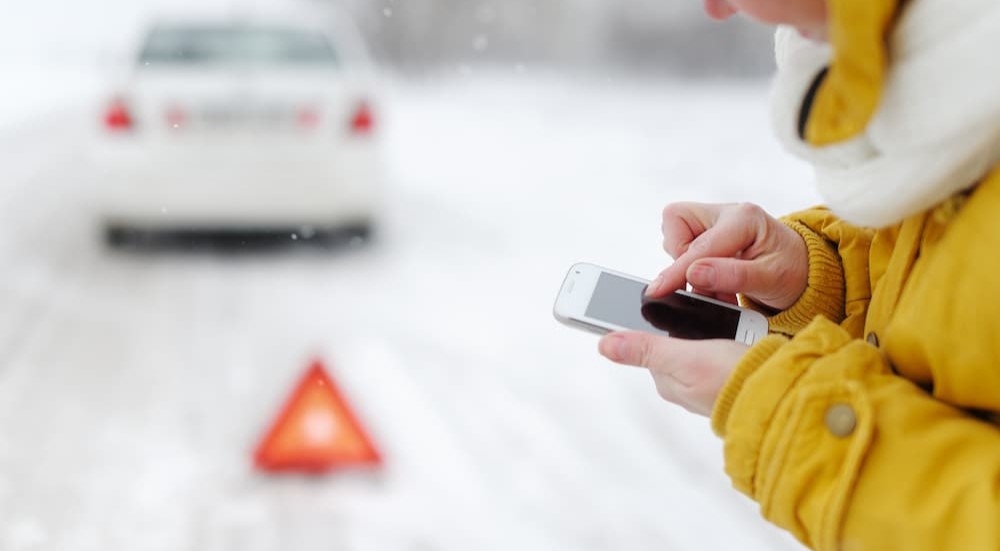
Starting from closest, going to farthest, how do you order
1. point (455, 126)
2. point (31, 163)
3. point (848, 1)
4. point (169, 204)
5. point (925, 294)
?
point (848, 1) < point (925, 294) < point (169, 204) < point (31, 163) < point (455, 126)

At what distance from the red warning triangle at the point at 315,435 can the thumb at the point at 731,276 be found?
2.33m

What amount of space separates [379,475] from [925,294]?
272 cm

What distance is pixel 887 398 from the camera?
1089mm

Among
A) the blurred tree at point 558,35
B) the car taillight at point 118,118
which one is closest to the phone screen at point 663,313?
the car taillight at point 118,118

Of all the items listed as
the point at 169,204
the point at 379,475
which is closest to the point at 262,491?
the point at 379,475

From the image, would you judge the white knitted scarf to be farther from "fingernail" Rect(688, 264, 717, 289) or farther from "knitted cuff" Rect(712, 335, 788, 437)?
"fingernail" Rect(688, 264, 717, 289)

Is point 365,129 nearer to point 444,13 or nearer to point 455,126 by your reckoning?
point 455,126

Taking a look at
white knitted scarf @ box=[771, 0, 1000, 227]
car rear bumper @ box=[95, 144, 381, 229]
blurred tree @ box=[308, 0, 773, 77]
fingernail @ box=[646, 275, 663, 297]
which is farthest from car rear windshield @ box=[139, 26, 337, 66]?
blurred tree @ box=[308, 0, 773, 77]

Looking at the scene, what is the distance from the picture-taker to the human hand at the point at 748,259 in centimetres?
145

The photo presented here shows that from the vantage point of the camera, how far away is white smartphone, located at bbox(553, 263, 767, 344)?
1447 mm

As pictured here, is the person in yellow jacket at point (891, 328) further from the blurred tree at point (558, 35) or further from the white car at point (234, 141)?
the blurred tree at point (558, 35)

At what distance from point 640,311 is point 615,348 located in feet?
0.71

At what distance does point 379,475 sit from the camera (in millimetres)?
3570

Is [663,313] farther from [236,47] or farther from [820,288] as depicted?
[236,47]
